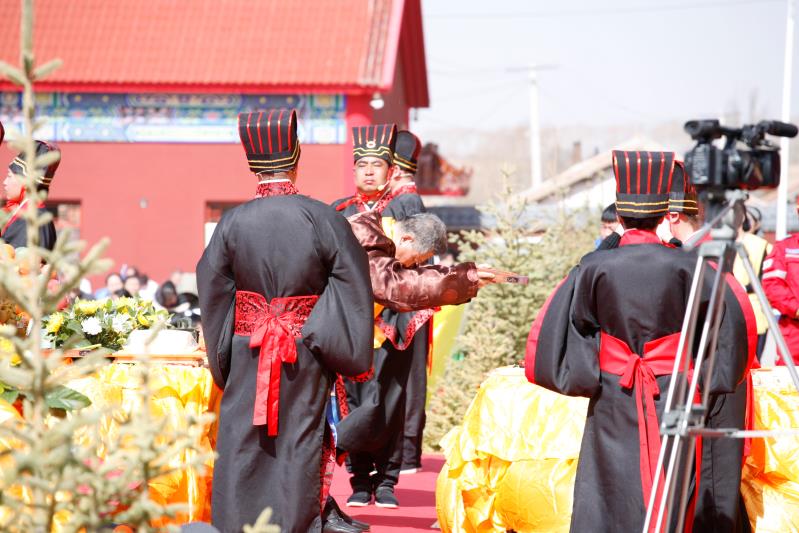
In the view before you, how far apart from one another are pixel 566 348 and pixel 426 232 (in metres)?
1.21

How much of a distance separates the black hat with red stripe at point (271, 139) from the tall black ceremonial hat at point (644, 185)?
4.30ft

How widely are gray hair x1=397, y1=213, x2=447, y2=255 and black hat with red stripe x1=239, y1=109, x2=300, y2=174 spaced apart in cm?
83

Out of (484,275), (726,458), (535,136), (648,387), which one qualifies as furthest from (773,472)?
(535,136)

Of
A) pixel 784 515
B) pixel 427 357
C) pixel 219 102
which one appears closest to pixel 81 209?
pixel 219 102

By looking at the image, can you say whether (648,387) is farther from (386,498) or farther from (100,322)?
(386,498)

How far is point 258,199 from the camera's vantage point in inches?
196

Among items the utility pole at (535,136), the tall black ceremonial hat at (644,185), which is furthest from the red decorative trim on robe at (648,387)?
the utility pole at (535,136)

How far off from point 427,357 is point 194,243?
39.5ft

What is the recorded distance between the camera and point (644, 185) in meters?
4.68

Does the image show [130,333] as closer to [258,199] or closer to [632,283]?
[258,199]

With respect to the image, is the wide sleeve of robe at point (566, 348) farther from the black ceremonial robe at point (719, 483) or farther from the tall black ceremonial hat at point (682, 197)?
the tall black ceremonial hat at point (682, 197)

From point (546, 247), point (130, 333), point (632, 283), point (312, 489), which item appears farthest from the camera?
point (546, 247)

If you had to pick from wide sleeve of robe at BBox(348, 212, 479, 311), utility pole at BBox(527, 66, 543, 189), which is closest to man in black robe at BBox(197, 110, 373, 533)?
wide sleeve of robe at BBox(348, 212, 479, 311)

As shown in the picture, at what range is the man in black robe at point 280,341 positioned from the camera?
15.8 feet
